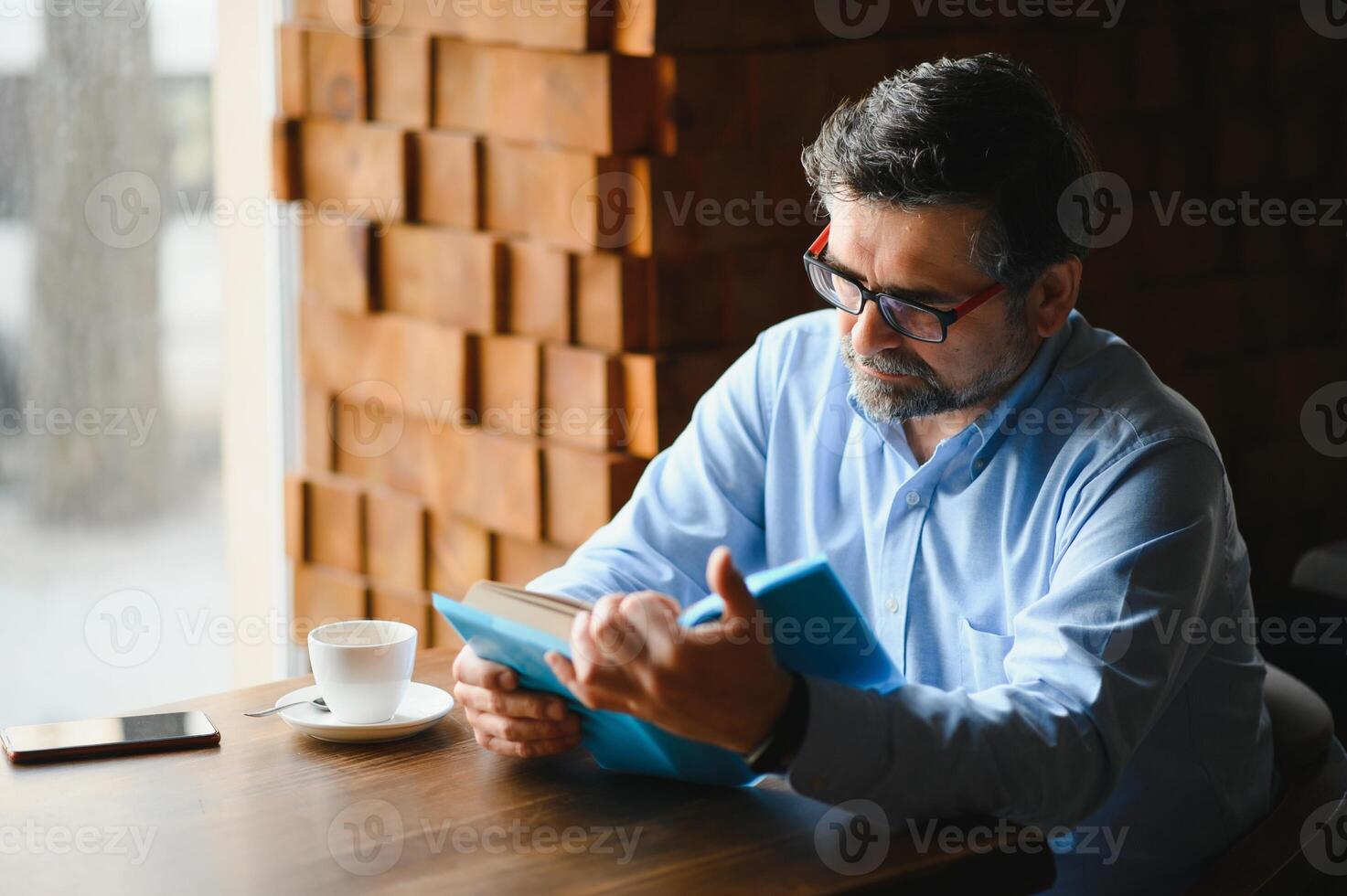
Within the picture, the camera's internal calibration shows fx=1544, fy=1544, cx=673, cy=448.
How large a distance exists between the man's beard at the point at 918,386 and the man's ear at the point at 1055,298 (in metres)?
0.03

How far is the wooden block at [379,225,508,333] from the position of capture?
2.42 meters

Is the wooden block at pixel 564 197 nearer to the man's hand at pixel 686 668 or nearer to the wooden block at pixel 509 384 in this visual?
the wooden block at pixel 509 384

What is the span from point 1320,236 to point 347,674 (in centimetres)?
237

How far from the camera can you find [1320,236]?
309cm

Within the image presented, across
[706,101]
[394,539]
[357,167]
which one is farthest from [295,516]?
[706,101]

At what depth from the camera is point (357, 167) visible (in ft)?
8.56

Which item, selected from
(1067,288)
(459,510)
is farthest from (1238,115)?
(459,510)

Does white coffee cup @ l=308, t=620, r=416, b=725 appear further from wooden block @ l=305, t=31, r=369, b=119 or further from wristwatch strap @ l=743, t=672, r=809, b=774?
wooden block @ l=305, t=31, r=369, b=119

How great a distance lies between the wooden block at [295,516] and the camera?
9.20ft

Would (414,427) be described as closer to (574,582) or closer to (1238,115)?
(574,582)

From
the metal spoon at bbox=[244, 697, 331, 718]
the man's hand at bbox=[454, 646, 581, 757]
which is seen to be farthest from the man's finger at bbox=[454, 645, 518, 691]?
the metal spoon at bbox=[244, 697, 331, 718]

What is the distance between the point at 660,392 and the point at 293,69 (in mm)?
977

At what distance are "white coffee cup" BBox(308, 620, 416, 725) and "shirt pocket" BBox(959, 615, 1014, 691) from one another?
606mm

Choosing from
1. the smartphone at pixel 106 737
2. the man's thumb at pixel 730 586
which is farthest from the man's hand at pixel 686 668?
the smartphone at pixel 106 737
